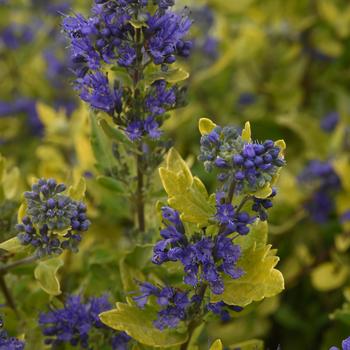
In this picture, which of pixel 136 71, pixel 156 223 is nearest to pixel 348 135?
pixel 156 223

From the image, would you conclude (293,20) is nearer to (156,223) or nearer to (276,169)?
(156,223)

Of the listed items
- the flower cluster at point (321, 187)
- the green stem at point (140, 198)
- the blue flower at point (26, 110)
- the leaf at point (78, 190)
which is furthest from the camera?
the blue flower at point (26, 110)

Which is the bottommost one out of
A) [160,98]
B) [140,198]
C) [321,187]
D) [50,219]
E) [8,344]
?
[8,344]

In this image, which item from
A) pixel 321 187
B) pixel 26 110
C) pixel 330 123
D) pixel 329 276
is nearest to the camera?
pixel 329 276

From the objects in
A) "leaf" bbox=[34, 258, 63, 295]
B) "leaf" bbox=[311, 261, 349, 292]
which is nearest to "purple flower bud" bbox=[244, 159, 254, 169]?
"leaf" bbox=[34, 258, 63, 295]

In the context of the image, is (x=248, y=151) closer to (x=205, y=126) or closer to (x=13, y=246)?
(x=205, y=126)

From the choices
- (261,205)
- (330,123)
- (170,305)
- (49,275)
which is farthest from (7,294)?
(330,123)

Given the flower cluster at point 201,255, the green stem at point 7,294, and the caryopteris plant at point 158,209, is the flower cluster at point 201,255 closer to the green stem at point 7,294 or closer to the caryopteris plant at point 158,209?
the caryopteris plant at point 158,209

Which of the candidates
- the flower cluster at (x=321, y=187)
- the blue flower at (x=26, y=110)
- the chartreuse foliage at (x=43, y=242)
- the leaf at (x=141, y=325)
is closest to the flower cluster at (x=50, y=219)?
the chartreuse foliage at (x=43, y=242)
